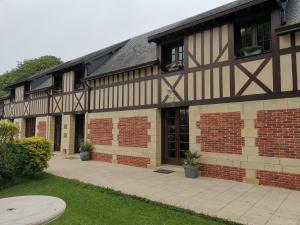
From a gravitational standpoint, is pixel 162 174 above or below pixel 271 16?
below

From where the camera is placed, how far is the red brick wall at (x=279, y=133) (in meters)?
5.75

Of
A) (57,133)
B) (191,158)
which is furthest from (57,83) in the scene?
(191,158)

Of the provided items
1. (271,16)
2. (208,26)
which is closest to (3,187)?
(208,26)

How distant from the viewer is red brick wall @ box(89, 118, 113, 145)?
10.4 metres

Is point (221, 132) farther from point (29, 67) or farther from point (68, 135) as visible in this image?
point (29, 67)

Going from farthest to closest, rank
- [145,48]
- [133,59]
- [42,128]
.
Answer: [42,128] → [145,48] → [133,59]

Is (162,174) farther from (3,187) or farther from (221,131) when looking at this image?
(3,187)

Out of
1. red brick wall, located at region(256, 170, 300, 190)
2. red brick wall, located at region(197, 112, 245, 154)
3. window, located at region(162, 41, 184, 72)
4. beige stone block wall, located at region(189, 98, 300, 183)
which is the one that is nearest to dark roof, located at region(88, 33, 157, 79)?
window, located at region(162, 41, 184, 72)

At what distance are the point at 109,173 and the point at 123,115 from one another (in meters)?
2.83

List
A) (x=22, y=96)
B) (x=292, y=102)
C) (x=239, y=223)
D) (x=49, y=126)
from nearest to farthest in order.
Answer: (x=239, y=223) → (x=292, y=102) → (x=49, y=126) → (x=22, y=96)

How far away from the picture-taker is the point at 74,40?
36094mm

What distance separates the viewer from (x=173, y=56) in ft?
28.8

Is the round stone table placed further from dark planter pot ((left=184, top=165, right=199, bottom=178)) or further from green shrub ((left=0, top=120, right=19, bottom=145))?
green shrub ((left=0, top=120, right=19, bottom=145))

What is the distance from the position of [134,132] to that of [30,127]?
11.3m
